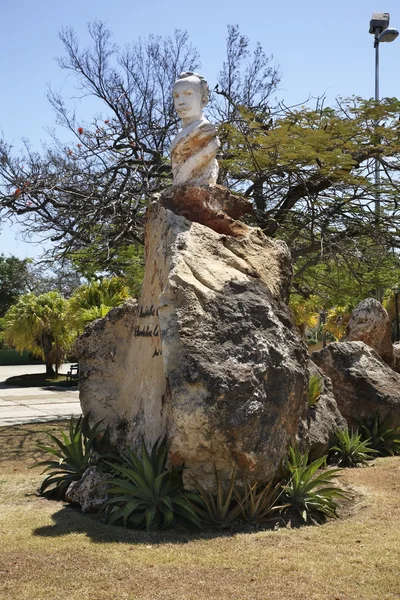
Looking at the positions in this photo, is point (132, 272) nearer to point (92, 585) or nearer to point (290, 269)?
point (290, 269)

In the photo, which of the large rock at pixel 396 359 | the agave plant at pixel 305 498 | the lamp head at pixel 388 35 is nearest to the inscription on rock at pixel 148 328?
the agave plant at pixel 305 498

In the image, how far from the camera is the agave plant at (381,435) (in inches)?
426

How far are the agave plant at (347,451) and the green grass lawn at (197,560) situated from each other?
2.31 metres

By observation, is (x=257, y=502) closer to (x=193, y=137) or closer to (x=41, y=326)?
(x=193, y=137)

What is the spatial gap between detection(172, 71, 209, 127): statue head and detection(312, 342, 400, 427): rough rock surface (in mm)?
4709

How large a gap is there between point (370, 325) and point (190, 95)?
680 cm

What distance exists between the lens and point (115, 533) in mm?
6254

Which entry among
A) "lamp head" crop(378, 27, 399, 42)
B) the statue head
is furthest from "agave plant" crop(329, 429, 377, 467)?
"lamp head" crop(378, 27, 399, 42)

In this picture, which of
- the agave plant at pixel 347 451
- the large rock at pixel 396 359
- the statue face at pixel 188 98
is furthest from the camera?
the large rock at pixel 396 359

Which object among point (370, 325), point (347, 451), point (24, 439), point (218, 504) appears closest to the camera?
point (218, 504)

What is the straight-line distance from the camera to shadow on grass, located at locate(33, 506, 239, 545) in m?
6.06

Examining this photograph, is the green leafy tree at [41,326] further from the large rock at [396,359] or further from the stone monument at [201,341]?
the stone monument at [201,341]

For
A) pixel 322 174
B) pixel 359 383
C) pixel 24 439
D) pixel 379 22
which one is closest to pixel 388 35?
pixel 379 22

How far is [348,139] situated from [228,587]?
31.0 ft
